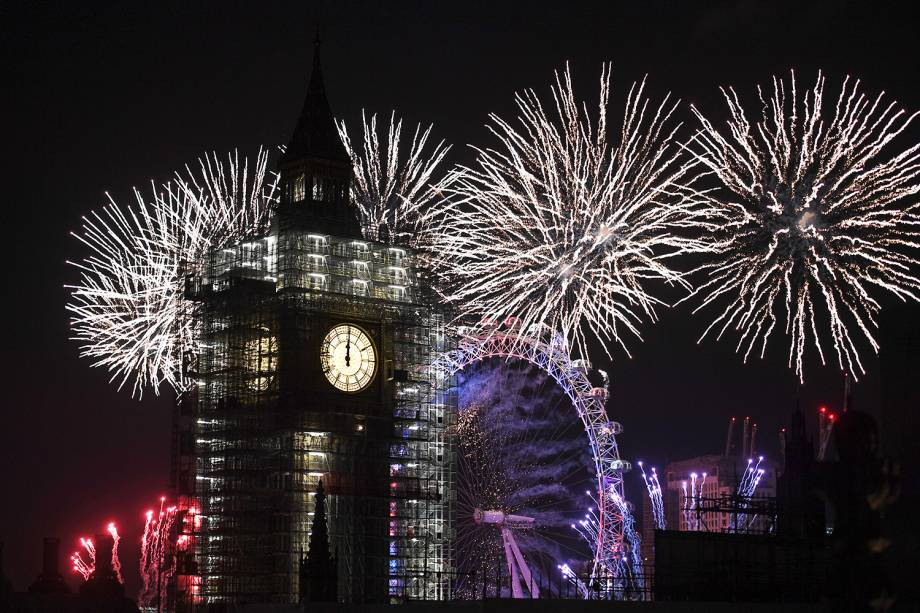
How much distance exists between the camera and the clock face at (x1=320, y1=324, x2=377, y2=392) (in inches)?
4227

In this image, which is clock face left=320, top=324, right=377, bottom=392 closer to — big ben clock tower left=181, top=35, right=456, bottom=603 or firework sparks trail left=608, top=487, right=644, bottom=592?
big ben clock tower left=181, top=35, right=456, bottom=603

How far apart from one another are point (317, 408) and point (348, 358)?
15.6ft

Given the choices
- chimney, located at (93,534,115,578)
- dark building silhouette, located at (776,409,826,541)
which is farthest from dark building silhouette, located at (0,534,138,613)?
dark building silhouette, located at (776,409,826,541)

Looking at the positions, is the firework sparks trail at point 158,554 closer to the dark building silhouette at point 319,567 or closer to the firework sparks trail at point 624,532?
the dark building silhouette at point 319,567

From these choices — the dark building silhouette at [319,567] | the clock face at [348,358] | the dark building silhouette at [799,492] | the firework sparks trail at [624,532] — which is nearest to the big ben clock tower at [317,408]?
the clock face at [348,358]

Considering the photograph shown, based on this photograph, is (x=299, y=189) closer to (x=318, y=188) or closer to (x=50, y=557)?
(x=318, y=188)

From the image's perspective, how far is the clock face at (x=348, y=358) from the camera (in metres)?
107

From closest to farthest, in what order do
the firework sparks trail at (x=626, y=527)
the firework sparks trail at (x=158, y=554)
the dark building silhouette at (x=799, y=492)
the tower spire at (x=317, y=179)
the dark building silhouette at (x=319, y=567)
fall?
1. the dark building silhouette at (x=319, y=567)
2. the dark building silhouette at (x=799, y=492)
3. the tower spire at (x=317, y=179)
4. the firework sparks trail at (x=158, y=554)
5. the firework sparks trail at (x=626, y=527)

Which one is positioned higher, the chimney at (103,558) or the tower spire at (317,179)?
the tower spire at (317,179)

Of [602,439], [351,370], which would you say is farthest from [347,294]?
[602,439]

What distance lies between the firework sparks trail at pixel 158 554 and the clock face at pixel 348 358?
15.7 meters

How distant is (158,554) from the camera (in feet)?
400

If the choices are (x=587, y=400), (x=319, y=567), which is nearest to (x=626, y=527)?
(x=587, y=400)

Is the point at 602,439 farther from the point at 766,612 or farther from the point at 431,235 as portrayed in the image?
the point at 766,612
